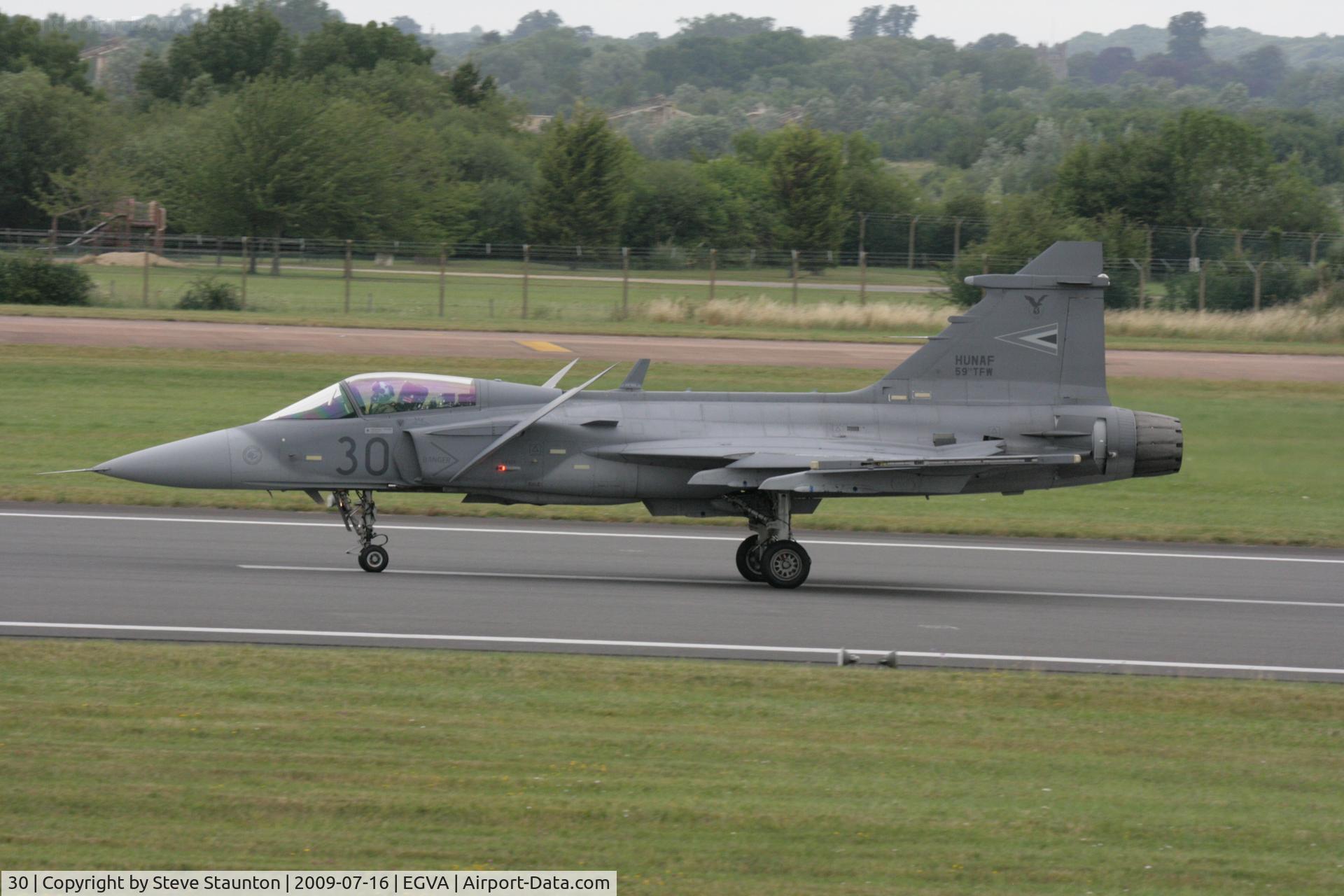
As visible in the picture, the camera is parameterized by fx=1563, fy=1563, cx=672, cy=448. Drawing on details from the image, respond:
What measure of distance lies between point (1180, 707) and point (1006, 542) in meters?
8.69

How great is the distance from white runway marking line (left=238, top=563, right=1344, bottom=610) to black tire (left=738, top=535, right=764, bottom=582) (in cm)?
10

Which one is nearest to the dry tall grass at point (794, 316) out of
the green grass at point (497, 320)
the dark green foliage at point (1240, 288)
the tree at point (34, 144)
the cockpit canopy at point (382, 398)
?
the green grass at point (497, 320)

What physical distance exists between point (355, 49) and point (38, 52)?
20839 mm

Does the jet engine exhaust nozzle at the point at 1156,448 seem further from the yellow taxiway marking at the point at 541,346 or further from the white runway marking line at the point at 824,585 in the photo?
the yellow taxiway marking at the point at 541,346

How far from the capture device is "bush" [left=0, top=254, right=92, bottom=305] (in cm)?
4247

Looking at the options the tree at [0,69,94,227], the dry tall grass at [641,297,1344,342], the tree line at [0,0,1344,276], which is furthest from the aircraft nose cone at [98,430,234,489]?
the tree at [0,69,94,227]

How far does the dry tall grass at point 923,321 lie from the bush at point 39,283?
16.1m

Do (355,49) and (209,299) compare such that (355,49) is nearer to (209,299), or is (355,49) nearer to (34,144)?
(34,144)

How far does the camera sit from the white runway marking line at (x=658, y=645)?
43.6 ft

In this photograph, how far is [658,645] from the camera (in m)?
13.5

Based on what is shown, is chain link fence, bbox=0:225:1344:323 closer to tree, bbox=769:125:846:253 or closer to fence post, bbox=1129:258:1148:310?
fence post, bbox=1129:258:1148:310

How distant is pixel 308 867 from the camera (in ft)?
25.6

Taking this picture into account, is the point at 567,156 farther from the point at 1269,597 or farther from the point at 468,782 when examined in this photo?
the point at 468,782

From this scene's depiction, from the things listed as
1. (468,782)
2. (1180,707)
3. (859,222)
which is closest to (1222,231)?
(859,222)
